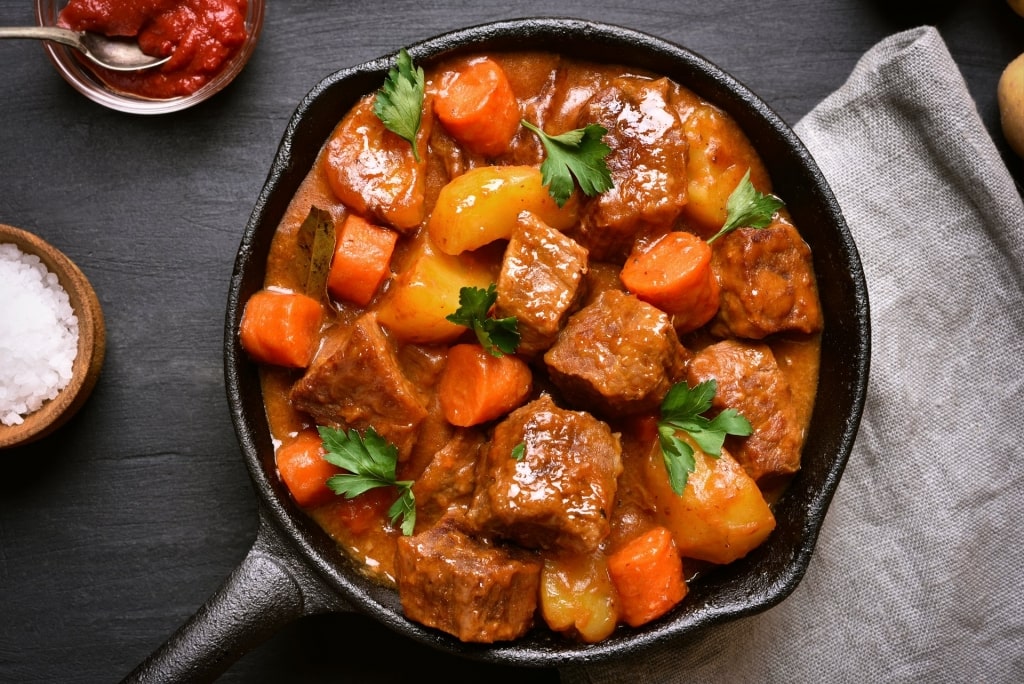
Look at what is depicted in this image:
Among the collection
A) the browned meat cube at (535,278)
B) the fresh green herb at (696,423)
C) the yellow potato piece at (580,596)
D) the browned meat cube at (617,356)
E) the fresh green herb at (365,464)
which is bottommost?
the yellow potato piece at (580,596)

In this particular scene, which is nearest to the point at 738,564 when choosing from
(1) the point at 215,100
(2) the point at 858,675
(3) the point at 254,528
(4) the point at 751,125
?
(2) the point at 858,675

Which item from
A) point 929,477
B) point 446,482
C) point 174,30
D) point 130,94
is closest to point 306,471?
point 446,482

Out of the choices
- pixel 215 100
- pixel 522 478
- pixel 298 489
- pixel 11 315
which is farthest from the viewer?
pixel 215 100

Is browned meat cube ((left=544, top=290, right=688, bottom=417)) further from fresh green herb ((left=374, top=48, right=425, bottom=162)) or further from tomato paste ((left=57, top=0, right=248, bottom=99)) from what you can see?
tomato paste ((left=57, top=0, right=248, bottom=99))

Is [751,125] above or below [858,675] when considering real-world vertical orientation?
above

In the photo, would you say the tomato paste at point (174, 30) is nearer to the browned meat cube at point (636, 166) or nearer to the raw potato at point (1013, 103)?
the browned meat cube at point (636, 166)

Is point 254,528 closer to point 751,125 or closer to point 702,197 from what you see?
point 702,197

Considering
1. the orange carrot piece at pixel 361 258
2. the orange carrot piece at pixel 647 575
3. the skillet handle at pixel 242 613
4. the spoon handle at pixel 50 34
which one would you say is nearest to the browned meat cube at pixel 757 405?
the orange carrot piece at pixel 647 575
